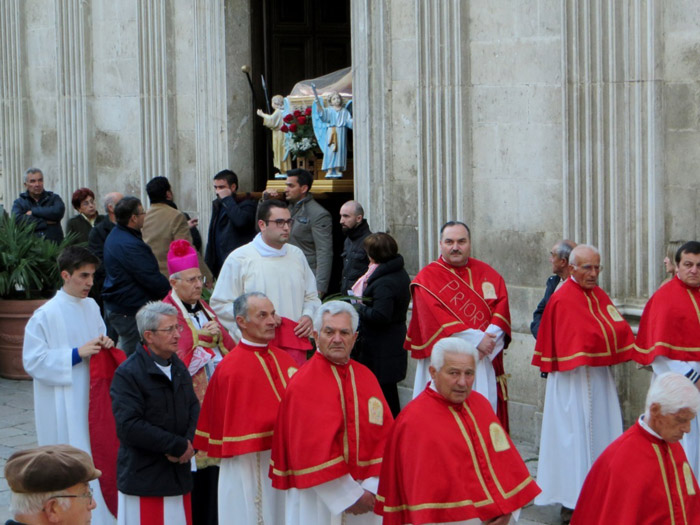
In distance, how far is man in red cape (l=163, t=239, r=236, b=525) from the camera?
757cm

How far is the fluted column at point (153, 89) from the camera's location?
1352 cm

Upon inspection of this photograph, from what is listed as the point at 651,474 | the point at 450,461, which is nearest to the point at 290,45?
the point at 450,461

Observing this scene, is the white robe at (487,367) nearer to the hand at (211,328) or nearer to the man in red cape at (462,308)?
the man in red cape at (462,308)

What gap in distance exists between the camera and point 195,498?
759cm

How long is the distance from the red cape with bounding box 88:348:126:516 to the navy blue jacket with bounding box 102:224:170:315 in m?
2.14

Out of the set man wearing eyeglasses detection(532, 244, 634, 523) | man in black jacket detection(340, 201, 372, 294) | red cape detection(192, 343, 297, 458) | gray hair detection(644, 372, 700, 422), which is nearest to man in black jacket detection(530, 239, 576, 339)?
man wearing eyeglasses detection(532, 244, 634, 523)

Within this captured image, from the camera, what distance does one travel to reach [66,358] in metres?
7.74

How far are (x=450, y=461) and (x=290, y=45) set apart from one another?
347 inches

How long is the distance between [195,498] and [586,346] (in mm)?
2595

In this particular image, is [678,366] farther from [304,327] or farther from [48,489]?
[48,489]

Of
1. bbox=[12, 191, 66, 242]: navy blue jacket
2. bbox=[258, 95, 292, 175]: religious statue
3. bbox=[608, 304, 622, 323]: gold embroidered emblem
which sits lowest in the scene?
bbox=[608, 304, 622, 323]: gold embroidered emblem

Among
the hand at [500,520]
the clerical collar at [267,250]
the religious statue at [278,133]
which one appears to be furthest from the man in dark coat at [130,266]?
the hand at [500,520]

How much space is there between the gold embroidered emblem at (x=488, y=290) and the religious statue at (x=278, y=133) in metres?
4.14

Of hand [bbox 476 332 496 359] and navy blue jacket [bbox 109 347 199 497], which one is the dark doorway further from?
navy blue jacket [bbox 109 347 199 497]
